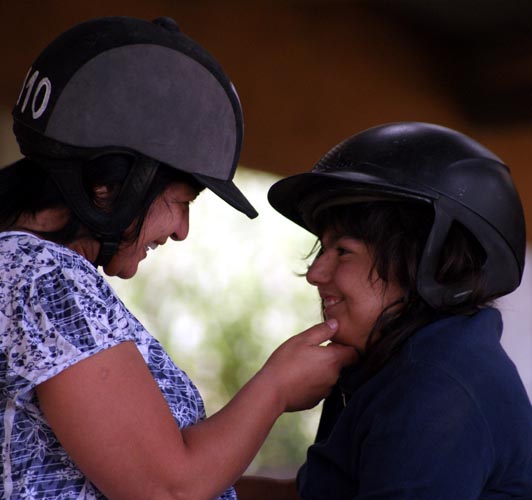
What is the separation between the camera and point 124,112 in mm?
1478

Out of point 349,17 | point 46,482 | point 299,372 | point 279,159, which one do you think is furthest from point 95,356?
point 349,17

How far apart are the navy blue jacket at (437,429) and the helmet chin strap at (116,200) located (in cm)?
47

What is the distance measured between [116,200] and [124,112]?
14 cm

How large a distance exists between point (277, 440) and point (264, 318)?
0.63 m

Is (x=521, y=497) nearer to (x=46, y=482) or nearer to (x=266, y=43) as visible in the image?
(x=46, y=482)

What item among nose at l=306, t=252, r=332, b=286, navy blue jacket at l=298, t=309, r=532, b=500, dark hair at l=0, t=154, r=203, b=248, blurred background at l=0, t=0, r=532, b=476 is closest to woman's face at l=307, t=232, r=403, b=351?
nose at l=306, t=252, r=332, b=286

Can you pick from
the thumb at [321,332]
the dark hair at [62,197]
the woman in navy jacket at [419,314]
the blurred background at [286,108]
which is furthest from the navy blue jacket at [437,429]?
the blurred background at [286,108]

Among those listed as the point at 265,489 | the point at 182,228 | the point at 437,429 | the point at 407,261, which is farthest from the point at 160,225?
the point at 265,489

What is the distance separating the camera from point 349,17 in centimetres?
509

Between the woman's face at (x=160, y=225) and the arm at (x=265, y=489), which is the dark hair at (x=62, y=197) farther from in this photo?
the arm at (x=265, y=489)

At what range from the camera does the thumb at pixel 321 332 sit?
1.58 m

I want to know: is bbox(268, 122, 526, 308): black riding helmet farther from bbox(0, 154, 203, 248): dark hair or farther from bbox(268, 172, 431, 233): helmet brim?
bbox(0, 154, 203, 248): dark hair

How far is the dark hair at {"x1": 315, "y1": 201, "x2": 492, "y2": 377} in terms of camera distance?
1.60 m

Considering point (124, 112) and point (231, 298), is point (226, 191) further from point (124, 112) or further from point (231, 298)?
point (231, 298)
